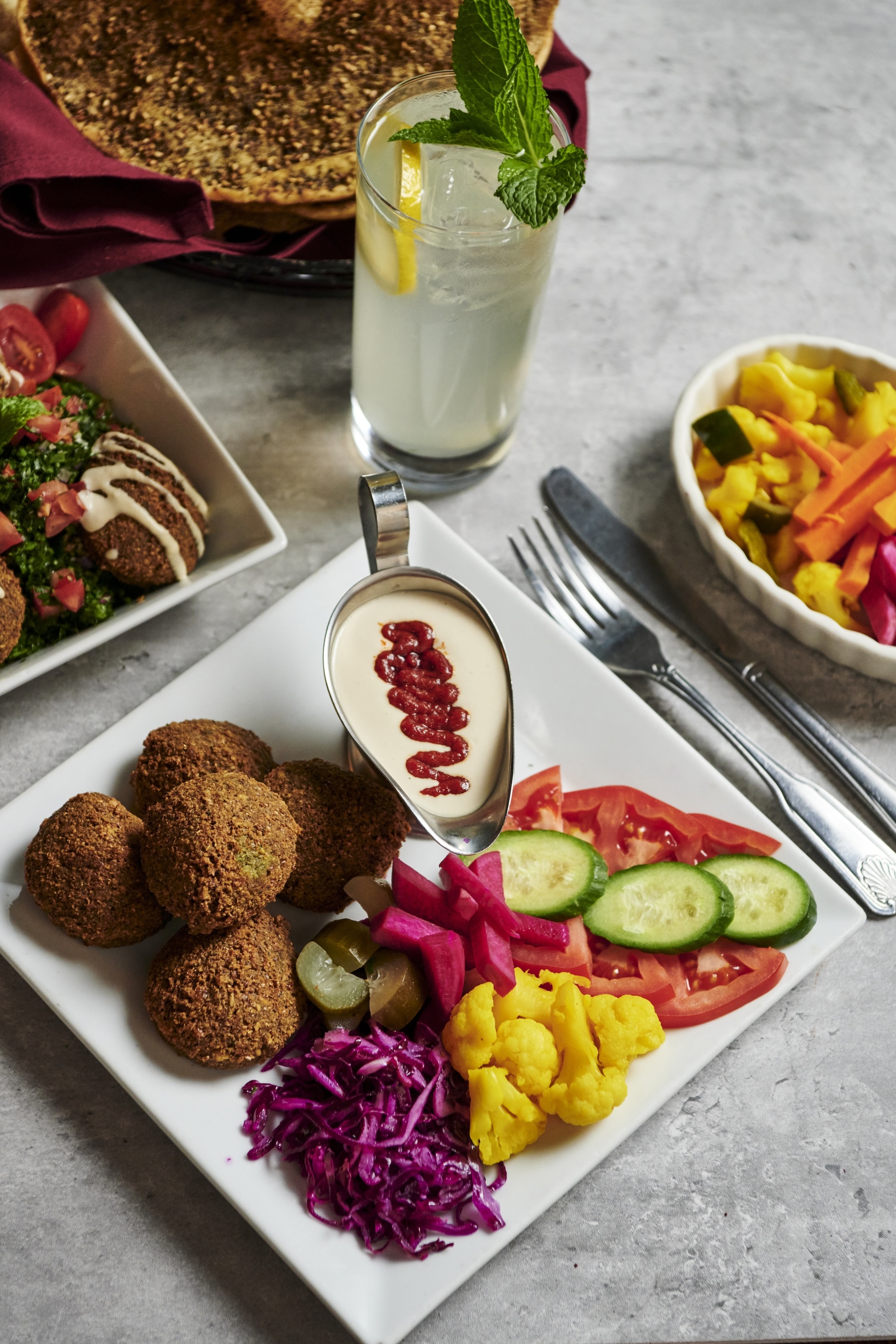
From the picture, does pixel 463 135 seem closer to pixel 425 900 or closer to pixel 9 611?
pixel 9 611

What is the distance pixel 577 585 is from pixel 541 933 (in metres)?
1.06

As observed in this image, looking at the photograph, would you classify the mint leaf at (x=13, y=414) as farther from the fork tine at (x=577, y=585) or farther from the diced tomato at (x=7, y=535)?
the fork tine at (x=577, y=585)

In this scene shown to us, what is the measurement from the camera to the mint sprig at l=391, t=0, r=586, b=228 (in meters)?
2.25

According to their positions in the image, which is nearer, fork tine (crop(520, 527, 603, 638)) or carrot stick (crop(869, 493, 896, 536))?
carrot stick (crop(869, 493, 896, 536))

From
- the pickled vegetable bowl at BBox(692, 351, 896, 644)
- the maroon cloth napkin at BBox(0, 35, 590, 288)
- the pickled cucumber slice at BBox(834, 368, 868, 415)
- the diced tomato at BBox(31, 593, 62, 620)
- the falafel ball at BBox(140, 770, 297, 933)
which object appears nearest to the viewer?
the falafel ball at BBox(140, 770, 297, 933)

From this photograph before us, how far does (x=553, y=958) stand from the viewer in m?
2.26

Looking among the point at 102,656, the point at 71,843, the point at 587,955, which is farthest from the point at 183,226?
the point at 587,955

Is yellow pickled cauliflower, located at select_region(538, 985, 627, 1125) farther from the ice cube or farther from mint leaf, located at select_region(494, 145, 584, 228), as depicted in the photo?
the ice cube

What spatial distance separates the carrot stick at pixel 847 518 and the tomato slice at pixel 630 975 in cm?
117

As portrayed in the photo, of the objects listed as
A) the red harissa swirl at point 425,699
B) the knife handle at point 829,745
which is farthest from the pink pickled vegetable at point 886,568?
the red harissa swirl at point 425,699

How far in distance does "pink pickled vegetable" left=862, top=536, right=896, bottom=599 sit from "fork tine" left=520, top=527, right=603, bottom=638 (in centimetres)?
69

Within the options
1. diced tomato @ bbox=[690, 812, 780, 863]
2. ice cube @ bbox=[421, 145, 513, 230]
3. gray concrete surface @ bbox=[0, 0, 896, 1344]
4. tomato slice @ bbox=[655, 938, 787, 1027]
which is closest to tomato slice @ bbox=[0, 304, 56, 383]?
gray concrete surface @ bbox=[0, 0, 896, 1344]

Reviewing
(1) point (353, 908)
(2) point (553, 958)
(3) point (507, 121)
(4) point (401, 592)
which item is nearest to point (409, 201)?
(3) point (507, 121)

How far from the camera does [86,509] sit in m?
2.59
